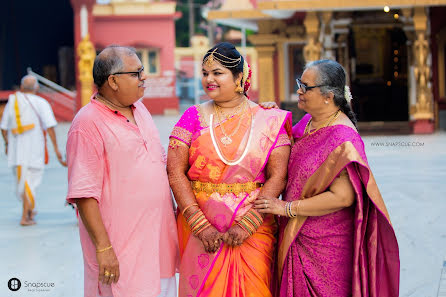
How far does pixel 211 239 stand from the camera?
315 centimetres

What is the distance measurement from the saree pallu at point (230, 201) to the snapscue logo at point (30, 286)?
2084 millimetres

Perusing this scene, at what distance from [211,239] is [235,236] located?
4.6 inches

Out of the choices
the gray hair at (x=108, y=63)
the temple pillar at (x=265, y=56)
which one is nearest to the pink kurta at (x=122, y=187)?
the gray hair at (x=108, y=63)

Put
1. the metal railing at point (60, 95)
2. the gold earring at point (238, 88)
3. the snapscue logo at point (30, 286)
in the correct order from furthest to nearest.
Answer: the metal railing at point (60, 95) → the snapscue logo at point (30, 286) → the gold earring at point (238, 88)

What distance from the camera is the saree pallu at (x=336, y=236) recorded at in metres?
3.09

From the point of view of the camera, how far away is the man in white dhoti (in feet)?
24.3

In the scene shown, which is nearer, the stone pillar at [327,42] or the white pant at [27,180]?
the white pant at [27,180]

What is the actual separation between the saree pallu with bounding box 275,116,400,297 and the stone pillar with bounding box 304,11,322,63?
11602mm

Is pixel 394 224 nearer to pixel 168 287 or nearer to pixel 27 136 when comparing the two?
pixel 168 287

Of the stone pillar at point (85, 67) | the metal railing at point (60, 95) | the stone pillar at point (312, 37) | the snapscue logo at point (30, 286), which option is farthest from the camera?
the metal railing at point (60, 95)

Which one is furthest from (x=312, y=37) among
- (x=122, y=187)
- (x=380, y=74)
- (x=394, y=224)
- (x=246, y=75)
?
(x=122, y=187)

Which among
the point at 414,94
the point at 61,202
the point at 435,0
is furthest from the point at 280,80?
the point at 61,202

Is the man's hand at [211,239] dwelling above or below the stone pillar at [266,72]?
below

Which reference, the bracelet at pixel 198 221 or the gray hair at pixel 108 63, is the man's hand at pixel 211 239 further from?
the gray hair at pixel 108 63
